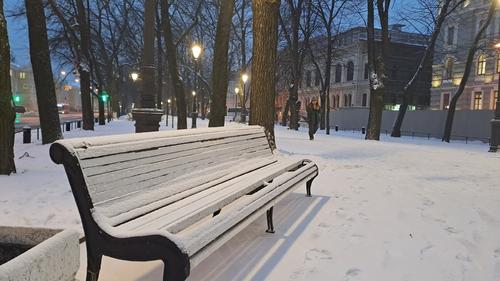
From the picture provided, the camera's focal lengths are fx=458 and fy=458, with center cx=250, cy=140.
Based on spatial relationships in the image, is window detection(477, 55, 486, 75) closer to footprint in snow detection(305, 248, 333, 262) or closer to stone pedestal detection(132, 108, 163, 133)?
stone pedestal detection(132, 108, 163, 133)

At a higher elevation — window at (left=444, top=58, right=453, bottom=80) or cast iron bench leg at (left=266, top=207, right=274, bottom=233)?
window at (left=444, top=58, right=453, bottom=80)

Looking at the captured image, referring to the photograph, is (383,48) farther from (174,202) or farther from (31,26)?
(174,202)

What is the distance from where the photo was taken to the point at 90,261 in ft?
9.78

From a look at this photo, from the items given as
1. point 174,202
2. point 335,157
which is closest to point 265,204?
point 174,202

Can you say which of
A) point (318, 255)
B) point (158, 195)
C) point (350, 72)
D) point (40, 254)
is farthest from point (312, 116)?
point (350, 72)

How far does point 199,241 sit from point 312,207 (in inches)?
139

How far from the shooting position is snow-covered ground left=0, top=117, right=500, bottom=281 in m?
3.89

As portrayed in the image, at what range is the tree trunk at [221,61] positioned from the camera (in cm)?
1266

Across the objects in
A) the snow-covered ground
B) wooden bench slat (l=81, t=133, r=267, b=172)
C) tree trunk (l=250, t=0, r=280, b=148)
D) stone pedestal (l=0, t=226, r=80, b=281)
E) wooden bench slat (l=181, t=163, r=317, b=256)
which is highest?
tree trunk (l=250, t=0, r=280, b=148)

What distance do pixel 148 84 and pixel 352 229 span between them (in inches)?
269

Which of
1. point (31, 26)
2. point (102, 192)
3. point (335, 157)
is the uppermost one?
point (31, 26)

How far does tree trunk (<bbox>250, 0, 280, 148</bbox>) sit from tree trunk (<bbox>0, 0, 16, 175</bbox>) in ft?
14.7

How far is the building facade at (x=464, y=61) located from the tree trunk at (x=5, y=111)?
34950 millimetres

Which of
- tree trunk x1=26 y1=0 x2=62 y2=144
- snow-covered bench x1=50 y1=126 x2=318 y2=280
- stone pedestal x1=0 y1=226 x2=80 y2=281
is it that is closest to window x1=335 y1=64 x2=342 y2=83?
tree trunk x1=26 y1=0 x2=62 y2=144
